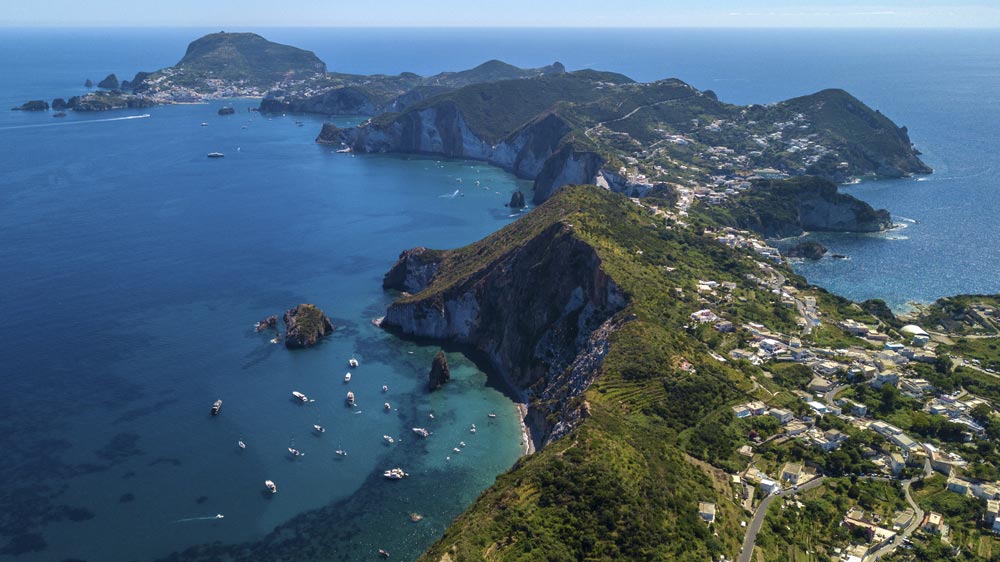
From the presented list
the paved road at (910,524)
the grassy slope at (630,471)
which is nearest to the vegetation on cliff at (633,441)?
the grassy slope at (630,471)

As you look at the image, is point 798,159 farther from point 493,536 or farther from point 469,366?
point 493,536

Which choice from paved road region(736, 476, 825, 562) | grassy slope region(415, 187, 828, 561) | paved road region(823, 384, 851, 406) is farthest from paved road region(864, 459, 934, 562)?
paved road region(823, 384, 851, 406)

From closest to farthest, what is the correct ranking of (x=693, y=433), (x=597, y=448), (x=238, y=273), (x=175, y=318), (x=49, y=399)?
(x=597, y=448) → (x=693, y=433) → (x=49, y=399) → (x=175, y=318) → (x=238, y=273)

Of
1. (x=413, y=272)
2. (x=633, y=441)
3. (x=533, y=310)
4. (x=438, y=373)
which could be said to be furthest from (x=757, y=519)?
(x=413, y=272)

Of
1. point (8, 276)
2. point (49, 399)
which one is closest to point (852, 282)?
point (49, 399)

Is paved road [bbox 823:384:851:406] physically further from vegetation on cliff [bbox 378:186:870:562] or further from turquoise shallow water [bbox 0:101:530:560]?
turquoise shallow water [bbox 0:101:530:560]

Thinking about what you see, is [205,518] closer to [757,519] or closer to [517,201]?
[757,519]

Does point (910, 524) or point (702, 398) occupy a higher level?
point (702, 398)
